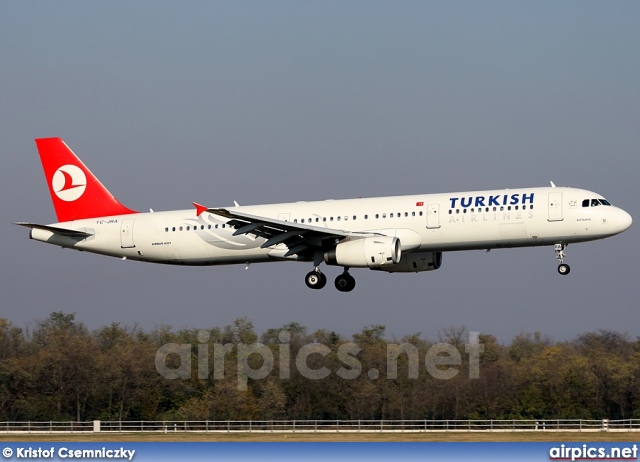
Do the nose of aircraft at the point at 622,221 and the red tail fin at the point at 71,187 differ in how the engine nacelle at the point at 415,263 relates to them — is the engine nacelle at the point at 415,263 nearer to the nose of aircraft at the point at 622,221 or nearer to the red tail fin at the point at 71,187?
the nose of aircraft at the point at 622,221

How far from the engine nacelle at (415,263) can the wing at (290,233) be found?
388cm

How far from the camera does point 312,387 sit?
8625 cm

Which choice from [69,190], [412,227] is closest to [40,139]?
[69,190]

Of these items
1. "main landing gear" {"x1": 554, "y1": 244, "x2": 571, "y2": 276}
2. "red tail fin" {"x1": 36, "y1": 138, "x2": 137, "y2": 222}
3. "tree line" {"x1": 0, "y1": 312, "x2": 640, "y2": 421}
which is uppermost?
"red tail fin" {"x1": 36, "y1": 138, "x2": 137, "y2": 222}

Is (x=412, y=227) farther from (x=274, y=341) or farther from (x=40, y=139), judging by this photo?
(x=274, y=341)

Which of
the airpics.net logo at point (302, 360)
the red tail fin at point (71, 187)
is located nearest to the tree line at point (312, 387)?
the airpics.net logo at point (302, 360)

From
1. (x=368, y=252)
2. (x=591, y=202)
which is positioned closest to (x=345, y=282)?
(x=368, y=252)

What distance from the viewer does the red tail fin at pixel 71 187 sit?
59.1 metres

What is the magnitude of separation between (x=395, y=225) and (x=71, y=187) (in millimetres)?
18551

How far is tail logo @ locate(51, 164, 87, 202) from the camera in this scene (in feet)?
197

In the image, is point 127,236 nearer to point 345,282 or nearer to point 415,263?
point 345,282

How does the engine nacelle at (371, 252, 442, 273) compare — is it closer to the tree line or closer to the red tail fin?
the red tail fin

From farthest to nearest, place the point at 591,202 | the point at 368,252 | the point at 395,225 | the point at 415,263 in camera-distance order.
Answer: the point at 415,263 → the point at 395,225 → the point at 368,252 → the point at 591,202

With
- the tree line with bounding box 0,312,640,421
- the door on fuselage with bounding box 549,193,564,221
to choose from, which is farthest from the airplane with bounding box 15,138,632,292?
the tree line with bounding box 0,312,640,421
